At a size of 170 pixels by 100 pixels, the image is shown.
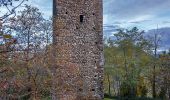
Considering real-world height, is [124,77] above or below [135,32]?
below

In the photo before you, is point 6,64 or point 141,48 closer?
point 6,64

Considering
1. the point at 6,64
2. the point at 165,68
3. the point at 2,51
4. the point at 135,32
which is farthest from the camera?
the point at 135,32

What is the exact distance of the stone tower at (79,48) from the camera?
66.3 feet

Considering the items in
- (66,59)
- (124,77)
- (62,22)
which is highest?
(62,22)

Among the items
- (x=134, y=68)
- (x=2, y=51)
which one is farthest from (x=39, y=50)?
(x=134, y=68)

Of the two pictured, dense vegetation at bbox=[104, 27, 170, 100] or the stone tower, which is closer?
the stone tower

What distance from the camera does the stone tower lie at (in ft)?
66.3

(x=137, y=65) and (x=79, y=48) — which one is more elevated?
(x=79, y=48)

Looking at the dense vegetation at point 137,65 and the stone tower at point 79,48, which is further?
the dense vegetation at point 137,65

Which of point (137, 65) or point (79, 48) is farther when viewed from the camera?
point (137, 65)

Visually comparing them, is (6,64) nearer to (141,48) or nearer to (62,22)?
(62,22)

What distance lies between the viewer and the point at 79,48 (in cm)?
2072

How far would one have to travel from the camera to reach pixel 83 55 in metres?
20.8

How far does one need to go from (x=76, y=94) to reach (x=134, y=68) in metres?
19.2
